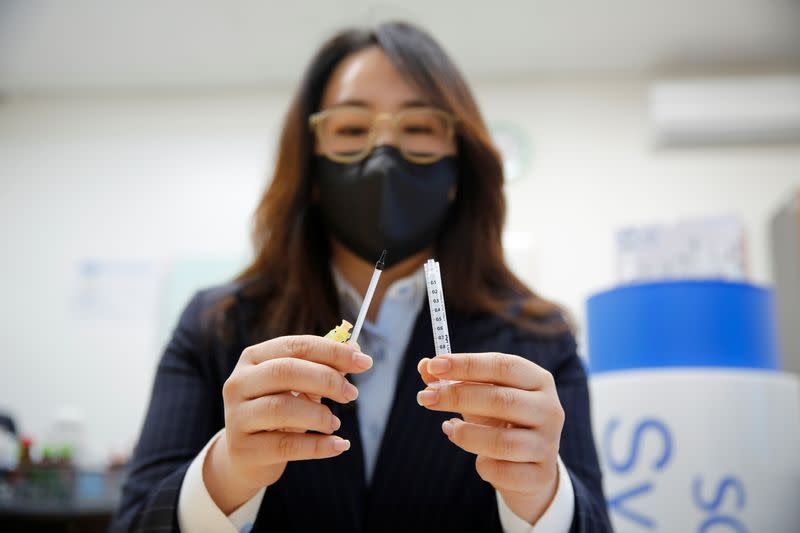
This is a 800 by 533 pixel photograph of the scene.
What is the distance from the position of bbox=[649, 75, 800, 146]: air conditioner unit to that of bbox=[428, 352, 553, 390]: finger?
267cm

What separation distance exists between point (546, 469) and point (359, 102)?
52 cm

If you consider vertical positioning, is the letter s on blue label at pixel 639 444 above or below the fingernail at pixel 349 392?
below

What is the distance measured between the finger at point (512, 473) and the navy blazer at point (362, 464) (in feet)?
0.20

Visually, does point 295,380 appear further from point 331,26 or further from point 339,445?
point 331,26

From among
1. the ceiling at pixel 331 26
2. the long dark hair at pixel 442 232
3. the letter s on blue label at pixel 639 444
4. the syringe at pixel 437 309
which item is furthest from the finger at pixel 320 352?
the ceiling at pixel 331 26

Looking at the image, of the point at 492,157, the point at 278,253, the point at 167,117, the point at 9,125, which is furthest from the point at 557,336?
the point at 9,125

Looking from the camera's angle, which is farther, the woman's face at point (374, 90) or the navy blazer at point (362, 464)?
the woman's face at point (374, 90)

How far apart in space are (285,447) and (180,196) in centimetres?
281

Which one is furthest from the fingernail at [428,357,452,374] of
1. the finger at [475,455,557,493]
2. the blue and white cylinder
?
the blue and white cylinder

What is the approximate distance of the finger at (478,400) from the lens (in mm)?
556

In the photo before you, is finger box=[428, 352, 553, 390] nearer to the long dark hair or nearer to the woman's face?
the long dark hair

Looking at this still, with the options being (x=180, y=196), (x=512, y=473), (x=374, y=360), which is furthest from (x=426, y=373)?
(x=180, y=196)

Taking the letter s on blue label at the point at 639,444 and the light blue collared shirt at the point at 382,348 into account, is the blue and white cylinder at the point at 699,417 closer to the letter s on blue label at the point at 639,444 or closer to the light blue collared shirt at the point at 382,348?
the letter s on blue label at the point at 639,444

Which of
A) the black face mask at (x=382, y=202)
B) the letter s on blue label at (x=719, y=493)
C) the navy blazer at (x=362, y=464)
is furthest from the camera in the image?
the letter s on blue label at (x=719, y=493)
